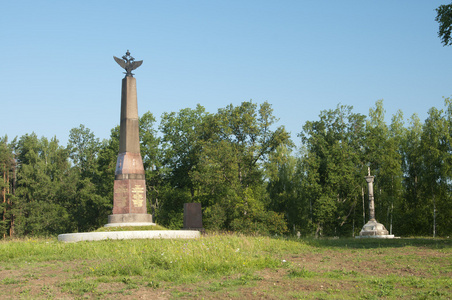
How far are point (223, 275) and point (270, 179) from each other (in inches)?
1389

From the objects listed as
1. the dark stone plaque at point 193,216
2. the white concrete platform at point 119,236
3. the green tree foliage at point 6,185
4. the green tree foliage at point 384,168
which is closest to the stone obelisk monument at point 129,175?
the white concrete platform at point 119,236

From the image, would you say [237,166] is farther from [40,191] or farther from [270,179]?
[40,191]

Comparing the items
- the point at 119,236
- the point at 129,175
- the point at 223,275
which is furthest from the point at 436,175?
the point at 223,275

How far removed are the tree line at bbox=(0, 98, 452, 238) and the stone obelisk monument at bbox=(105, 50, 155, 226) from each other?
12.7 metres

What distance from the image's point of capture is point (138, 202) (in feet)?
80.9

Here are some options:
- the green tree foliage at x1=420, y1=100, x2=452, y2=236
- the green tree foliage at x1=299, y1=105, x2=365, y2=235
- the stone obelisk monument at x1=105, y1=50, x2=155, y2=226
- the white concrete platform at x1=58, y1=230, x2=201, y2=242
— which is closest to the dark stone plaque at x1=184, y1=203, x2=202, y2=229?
the stone obelisk monument at x1=105, y1=50, x2=155, y2=226

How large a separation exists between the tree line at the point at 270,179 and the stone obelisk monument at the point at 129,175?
12727 millimetres

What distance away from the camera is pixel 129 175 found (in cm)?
2472

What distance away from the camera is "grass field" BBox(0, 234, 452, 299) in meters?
8.78

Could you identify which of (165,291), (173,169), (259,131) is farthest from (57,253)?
(173,169)

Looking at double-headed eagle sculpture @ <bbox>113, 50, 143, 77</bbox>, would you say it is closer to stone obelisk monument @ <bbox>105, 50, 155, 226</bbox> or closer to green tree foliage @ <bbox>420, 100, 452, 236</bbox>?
stone obelisk monument @ <bbox>105, 50, 155, 226</bbox>

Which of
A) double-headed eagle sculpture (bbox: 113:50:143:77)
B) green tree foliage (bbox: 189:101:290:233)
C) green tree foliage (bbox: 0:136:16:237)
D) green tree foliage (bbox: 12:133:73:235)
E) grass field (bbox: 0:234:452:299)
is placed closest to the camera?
grass field (bbox: 0:234:452:299)

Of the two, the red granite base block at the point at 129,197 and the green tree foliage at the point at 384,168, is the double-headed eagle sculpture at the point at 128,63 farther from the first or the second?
the green tree foliage at the point at 384,168

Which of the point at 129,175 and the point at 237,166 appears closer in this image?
the point at 129,175
